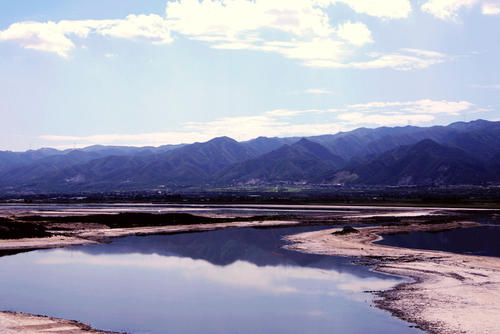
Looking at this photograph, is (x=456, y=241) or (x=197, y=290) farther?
(x=456, y=241)

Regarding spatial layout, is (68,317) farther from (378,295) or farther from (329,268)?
(329,268)

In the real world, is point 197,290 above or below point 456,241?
above

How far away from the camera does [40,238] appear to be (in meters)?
63.7

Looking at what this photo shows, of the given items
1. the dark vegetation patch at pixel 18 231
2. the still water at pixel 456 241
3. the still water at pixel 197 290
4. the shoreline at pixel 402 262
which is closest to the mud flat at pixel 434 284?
the shoreline at pixel 402 262

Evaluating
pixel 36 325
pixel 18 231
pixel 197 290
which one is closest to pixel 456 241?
pixel 197 290

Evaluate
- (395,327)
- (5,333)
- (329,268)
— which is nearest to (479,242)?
(329,268)

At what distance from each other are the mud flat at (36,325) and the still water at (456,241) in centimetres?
4198

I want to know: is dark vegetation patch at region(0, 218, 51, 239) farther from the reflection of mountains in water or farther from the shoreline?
the reflection of mountains in water

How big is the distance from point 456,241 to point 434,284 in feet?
106

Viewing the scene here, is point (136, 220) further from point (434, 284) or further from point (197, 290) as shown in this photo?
point (434, 284)

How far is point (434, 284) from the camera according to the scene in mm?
37312

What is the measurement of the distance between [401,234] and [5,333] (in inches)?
2402

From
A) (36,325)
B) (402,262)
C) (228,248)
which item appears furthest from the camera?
(228,248)

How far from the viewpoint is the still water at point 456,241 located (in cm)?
5883
